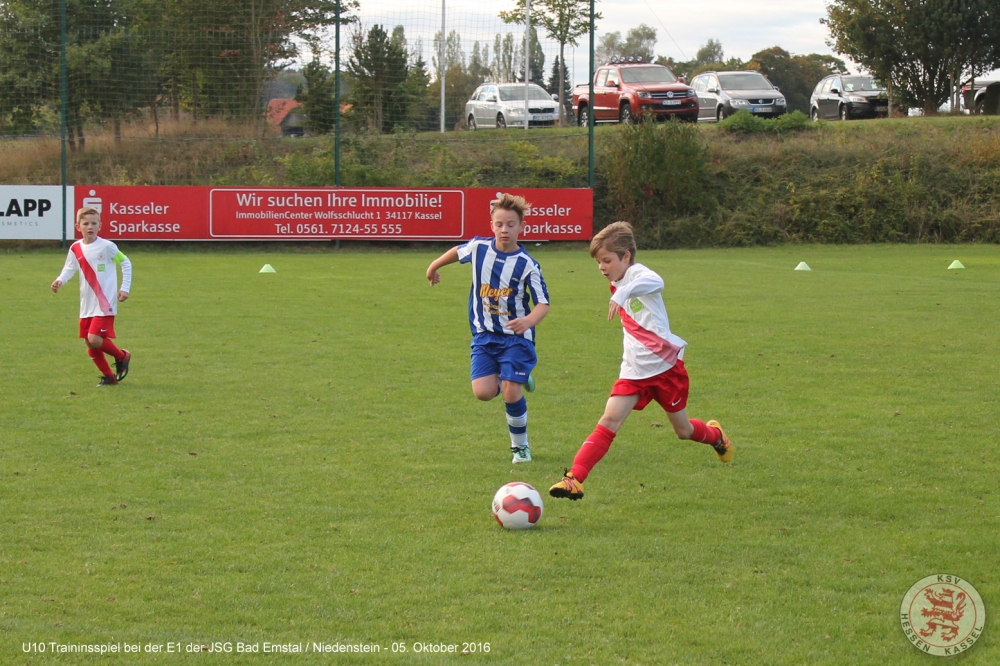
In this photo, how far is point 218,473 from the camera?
6.34 metres

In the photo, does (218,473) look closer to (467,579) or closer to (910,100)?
(467,579)

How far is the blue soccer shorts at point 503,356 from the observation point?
6758 millimetres

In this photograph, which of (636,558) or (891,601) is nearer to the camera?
(891,601)

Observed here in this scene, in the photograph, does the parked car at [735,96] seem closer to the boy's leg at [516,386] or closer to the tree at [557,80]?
the tree at [557,80]

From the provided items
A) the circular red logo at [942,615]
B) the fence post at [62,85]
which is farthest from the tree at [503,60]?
the circular red logo at [942,615]

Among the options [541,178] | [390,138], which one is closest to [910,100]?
[541,178]

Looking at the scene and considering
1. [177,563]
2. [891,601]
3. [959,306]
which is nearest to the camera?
[891,601]

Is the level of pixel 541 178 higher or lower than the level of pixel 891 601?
higher

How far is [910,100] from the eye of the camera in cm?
3475

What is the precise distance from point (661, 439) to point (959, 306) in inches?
334

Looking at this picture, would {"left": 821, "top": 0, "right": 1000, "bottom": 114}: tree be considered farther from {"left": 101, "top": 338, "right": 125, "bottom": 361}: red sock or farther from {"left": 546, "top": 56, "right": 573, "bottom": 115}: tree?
{"left": 101, "top": 338, "right": 125, "bottom": 361}: red sock

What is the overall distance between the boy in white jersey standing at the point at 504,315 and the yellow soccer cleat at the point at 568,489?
46.4 inches

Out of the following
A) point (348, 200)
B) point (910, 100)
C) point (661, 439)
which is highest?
point (910, 100)

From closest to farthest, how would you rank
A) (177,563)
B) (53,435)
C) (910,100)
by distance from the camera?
(177,563) → (53,435) → (910,100)
